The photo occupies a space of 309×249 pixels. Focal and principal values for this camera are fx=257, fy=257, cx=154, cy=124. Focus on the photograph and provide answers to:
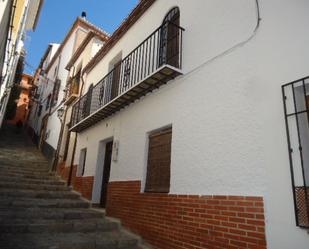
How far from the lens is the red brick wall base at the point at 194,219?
3.22 metres

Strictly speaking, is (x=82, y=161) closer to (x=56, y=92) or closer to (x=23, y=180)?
(x=23, y=180)

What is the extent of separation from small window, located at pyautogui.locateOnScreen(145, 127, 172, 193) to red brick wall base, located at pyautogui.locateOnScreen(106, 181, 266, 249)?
22 centimetres

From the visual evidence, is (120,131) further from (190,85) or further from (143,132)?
(190,85)

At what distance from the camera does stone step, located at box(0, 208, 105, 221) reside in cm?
572

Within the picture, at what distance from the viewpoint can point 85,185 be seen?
8.63m

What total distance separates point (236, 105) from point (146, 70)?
3.15m

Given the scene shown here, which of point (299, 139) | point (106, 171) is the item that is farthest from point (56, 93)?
point (299, 139)

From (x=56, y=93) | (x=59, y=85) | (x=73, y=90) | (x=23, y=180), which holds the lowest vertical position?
(x=23, y=180)

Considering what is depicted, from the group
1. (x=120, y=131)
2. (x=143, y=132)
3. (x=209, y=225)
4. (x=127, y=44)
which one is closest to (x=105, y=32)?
(x=127, y=44)

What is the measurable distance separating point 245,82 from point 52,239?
14.8 ft

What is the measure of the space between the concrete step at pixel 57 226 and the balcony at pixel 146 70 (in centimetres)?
308

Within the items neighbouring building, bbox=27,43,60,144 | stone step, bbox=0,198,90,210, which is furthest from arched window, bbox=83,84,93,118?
neighbouring building, bbox=27,43,60,144

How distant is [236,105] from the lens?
12.4 feet

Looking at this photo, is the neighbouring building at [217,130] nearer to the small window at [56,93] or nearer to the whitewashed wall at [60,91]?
the whitewashed wall at [60,91]
